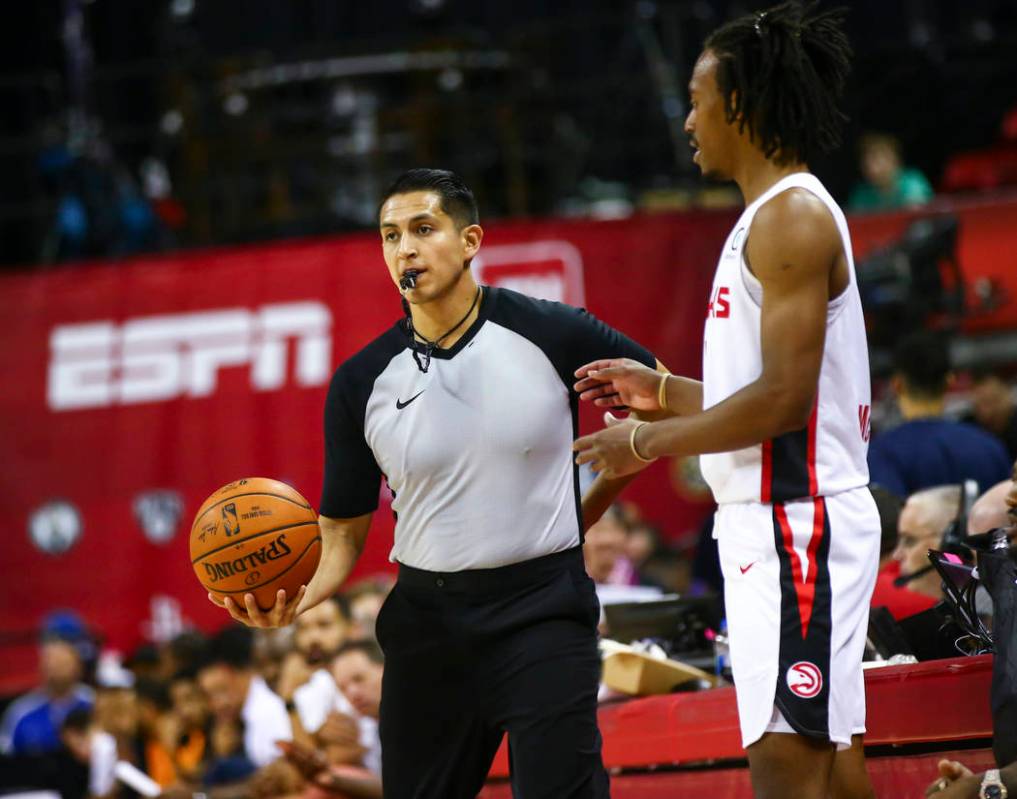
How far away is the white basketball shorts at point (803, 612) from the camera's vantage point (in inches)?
136

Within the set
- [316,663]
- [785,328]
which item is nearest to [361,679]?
[316,663]

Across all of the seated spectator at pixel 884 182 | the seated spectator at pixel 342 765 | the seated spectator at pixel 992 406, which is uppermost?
the seated spectator at pixel 884 182

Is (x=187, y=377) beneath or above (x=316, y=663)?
above

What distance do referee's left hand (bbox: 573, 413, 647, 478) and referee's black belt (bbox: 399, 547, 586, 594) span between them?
0.43m

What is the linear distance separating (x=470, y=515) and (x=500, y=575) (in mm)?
178

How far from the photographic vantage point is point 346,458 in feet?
14.4

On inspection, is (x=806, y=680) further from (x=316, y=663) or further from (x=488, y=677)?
(x=316, y=663)

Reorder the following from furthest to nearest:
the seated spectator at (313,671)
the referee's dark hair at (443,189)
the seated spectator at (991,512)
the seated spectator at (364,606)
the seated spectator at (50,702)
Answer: the seated spectator at (50,702) → the seated spectator at (364,606) → the seated spectator at (313,671) → the seated spectator at (991,512) → the referee's dark hair at (443,189)

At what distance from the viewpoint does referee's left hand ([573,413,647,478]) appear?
3.72 meters

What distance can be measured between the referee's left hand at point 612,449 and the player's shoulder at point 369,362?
2.53ft

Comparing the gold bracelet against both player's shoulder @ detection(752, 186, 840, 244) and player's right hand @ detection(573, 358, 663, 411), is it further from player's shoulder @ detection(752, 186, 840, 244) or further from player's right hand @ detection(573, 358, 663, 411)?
player's shoulder @ detection(752, 186, 840, 244)

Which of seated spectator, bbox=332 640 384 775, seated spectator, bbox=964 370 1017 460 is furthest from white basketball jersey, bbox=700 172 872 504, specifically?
seated spectator, bbox=964 370 1017 460

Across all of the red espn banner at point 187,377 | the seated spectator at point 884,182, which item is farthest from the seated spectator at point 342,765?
the seated spectator at point 884,182

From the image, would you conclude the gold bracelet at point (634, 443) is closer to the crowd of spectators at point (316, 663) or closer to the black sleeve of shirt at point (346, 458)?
the black sleeve of shirt at point (346, 458)
